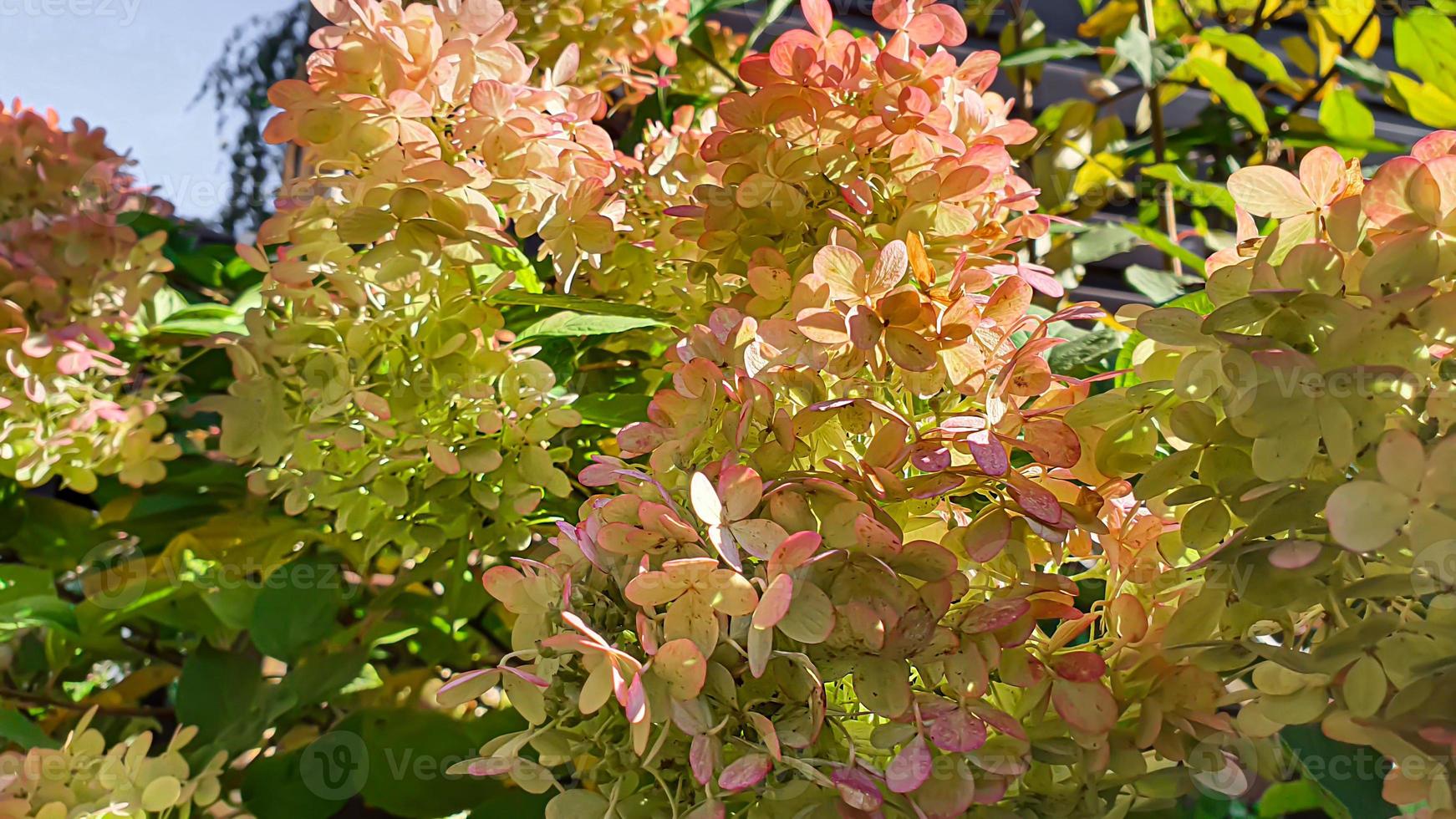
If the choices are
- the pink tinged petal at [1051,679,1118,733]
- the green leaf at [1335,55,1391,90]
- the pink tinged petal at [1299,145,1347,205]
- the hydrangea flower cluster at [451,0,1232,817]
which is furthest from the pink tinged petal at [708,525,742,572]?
the green leaf at [1335,55,1391,90]

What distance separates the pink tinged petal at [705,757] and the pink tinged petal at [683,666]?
0.5 inches

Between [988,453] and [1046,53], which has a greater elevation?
[1046,53]

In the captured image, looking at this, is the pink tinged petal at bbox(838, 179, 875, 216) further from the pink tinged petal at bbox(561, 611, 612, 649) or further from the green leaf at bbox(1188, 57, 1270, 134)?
the green leaf at bbox(1188, 57, 1270, 134)

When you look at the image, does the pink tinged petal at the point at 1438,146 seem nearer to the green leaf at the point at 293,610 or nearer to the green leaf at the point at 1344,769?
the green leaf at the point at 1344,769

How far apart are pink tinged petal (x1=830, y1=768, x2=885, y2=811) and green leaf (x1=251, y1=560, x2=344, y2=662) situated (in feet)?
1.50

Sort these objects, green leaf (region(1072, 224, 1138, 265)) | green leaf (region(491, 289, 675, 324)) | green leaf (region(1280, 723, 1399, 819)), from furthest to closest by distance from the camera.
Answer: green leaf (region(1072, 224, 1138, 265)), green leaf (region(491, 289, 675, 324)), green leaf (region(1280, 723, 1399, 819))

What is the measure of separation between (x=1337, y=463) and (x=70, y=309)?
777 millimetres

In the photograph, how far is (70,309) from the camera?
2.35ft

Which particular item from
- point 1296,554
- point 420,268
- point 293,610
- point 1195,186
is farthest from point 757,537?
point 1195,186

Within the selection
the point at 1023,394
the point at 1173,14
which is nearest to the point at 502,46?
the point at 1023,394

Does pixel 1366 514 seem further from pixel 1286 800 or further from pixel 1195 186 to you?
pixel 1286 800

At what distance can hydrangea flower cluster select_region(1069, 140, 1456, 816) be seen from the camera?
9.6 inches

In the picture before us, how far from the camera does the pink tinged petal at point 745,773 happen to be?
26cm

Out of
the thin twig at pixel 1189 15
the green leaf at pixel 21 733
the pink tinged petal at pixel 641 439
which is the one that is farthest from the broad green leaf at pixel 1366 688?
the thin twig at pixel 1189 15
